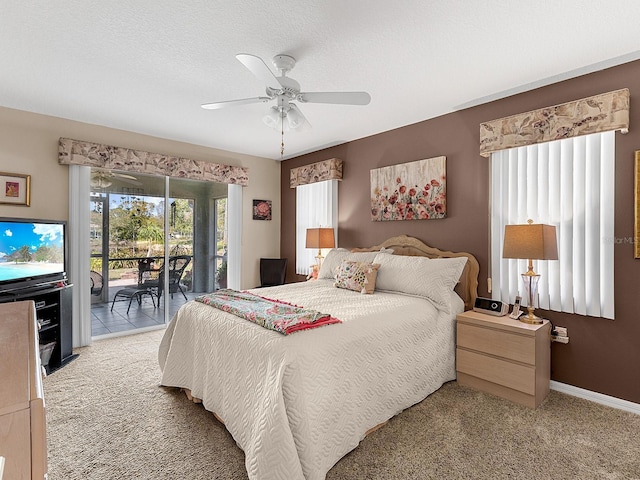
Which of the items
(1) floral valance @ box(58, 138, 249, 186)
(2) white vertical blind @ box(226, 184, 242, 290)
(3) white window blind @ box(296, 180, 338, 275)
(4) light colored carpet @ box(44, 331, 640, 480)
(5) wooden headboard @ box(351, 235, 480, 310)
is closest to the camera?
(4) light colored carpet @ box(44, 331, 640, 480)

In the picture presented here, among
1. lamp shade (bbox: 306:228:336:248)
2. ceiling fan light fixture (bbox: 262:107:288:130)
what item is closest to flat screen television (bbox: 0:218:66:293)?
ceiling fan light fixture (bbox: 262:107:288:130)

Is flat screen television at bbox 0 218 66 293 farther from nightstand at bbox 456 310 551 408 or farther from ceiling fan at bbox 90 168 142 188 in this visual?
nightstand at bbox 456 310 551 408

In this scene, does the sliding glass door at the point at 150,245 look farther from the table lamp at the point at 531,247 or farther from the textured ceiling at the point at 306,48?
the table lamp at the point at 531,247

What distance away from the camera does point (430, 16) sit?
1.93m

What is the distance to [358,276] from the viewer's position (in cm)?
322

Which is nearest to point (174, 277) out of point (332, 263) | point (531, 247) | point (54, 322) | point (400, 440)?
point (54, 322)

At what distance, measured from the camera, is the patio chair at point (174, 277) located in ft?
14.7

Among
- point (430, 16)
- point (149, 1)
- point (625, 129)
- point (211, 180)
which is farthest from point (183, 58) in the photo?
point (625, 129)

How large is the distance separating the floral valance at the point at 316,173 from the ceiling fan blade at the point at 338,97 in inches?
87.1

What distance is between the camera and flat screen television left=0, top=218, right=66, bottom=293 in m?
2.86

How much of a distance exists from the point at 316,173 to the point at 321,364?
336 cm

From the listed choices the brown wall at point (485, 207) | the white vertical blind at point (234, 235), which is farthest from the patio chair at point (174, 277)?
the brown wall at point (485, 207)

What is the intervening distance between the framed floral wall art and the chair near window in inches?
69.5

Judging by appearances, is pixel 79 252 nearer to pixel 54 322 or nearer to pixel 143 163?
pixel 54 322
